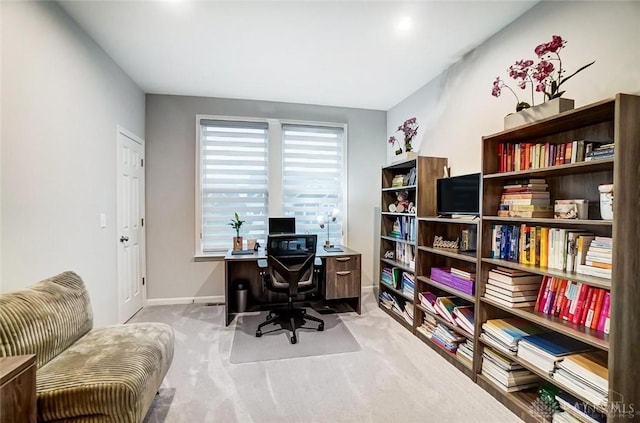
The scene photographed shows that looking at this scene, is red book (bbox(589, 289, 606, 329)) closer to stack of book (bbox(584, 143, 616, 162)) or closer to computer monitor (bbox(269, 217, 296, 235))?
stack of book (bbox(584, 143, 616, 162))

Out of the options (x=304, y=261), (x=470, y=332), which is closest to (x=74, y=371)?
(x=304, y=261)

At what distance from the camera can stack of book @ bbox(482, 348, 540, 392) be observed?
1.89 m

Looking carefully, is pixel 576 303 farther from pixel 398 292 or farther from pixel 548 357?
pixel 398 292

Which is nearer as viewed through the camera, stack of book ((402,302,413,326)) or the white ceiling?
the white ceiling

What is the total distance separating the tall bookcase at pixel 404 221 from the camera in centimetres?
290

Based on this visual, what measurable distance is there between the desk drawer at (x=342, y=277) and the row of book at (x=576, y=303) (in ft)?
5.96

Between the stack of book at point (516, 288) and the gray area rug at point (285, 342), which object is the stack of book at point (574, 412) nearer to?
the stack of book at point (516, 288)

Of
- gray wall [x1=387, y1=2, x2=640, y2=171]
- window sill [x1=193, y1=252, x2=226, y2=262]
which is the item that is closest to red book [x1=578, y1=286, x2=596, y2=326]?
gray wall [x1=387, y1=2, x2=640, y2=171]

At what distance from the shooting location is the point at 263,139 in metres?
3.96

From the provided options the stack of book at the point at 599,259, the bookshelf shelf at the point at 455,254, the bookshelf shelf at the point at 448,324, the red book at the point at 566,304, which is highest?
the stack of book at the point at 599,259

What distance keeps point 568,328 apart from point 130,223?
3.92 meters

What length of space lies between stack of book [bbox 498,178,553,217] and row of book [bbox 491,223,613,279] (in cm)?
10

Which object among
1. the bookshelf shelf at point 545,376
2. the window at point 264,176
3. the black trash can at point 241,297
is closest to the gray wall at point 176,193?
the window at point 264,176

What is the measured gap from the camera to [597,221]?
1414 mm
